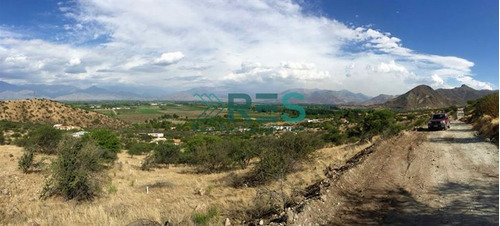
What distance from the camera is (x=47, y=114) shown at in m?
77.2

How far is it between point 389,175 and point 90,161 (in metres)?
15.0

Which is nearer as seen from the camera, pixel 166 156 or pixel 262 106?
pixel 166 156

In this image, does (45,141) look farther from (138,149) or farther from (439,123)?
(439,123)

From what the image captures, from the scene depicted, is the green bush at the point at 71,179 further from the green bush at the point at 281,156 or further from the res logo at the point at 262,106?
the res logo at the point at 262,106

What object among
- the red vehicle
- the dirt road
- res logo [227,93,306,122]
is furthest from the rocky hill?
the dirt road

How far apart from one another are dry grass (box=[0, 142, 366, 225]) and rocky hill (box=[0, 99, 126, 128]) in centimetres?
6068

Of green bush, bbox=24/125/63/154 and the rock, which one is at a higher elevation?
the rock

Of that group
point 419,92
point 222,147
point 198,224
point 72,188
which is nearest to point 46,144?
point 222,147

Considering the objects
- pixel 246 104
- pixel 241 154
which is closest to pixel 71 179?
pixel 241 154

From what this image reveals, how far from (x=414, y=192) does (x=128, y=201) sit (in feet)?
34.5

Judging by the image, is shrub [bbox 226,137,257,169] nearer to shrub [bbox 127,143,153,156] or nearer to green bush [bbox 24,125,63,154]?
shrub [bbox 127,143,153,156]

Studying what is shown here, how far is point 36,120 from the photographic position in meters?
72.4

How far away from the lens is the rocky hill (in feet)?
236

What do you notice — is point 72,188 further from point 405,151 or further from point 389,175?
point 405,151
